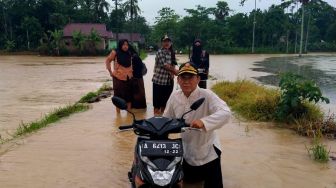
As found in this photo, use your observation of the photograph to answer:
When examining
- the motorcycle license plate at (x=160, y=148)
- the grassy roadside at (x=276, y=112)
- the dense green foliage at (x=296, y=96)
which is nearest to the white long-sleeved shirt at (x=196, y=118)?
the motorcycle license plate at (x=160, y=148)

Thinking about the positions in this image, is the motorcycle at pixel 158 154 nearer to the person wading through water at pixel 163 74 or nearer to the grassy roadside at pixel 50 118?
the grassy roadside at pixel 50 118

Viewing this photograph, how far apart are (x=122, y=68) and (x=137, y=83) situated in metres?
0.59

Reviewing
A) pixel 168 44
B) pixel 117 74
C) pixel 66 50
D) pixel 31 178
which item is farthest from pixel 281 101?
pixel 66 50

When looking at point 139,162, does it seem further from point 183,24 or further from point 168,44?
point 183,24

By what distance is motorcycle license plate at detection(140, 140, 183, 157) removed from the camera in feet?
10.5

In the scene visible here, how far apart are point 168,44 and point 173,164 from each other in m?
4.75

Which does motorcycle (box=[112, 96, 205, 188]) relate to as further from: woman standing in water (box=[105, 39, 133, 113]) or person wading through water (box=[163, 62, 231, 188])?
woman standing in water (box=[105, 39, 133, 113])

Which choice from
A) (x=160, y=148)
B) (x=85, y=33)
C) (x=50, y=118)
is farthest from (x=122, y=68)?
(x=85, y=33)

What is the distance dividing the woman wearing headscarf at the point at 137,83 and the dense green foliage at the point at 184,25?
4338 cm

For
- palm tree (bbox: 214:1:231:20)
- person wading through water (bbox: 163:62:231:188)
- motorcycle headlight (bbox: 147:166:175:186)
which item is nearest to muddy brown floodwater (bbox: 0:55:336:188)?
person wading through water (bbox: 163:62:231:188)

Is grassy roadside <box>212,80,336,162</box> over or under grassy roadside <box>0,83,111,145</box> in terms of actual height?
over

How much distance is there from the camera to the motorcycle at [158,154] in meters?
3.16

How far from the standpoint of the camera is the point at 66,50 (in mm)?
51125

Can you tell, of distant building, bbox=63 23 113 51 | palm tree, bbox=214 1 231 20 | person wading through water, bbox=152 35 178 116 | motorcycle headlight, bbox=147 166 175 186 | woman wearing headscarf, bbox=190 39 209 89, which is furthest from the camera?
palm tree, bbox=214 1 231 20
